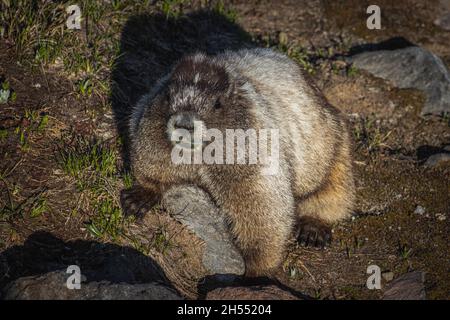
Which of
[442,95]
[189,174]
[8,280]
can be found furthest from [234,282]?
[442,95]

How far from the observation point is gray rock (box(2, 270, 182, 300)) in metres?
4.98

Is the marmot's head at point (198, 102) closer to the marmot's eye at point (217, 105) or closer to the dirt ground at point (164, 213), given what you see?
the marmot's eye at point (217, 105)

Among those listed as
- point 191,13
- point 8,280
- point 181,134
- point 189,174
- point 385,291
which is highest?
point 191,13

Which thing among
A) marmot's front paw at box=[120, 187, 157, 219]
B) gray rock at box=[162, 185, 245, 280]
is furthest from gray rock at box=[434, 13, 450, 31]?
marmot's front paw at box=[120, 187, 157, 219]

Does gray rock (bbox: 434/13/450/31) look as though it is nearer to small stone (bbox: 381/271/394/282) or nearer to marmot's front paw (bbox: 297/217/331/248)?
marmot's front paw (bbox: 297/217/331/248)

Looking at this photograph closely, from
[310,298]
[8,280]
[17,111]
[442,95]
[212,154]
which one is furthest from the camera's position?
[442,95]

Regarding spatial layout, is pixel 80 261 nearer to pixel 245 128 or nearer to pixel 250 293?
pixel 250 293

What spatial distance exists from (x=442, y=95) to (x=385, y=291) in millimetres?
3876

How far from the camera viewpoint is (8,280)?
17.7ft

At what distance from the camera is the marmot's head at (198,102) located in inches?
221

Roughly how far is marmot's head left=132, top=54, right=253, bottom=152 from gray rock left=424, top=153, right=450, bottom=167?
10.9ft

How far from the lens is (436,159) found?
8273 millimetres

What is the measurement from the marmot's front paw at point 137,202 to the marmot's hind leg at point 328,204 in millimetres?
1827

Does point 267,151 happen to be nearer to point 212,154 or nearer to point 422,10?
point 212,154
